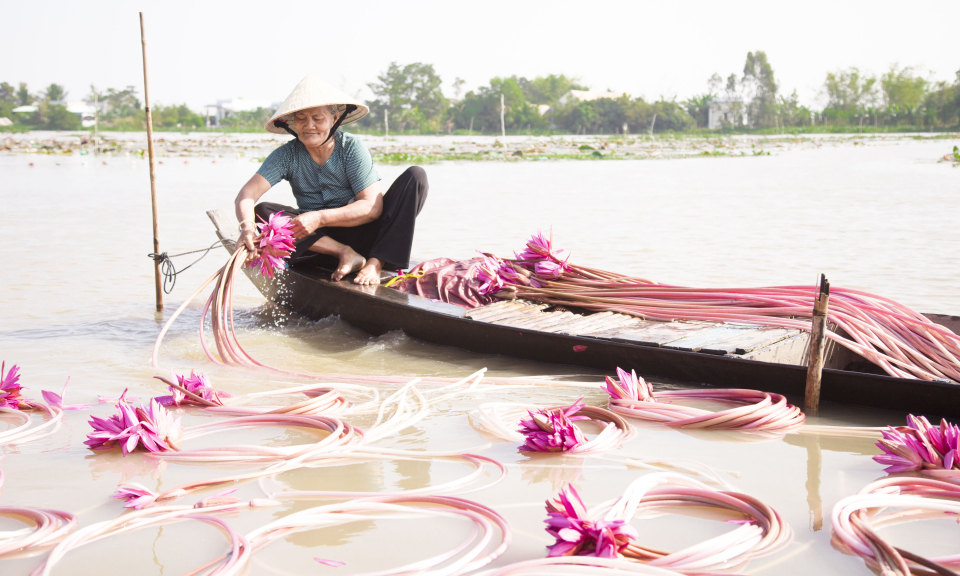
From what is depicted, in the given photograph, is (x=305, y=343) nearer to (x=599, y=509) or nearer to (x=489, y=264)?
(x=489, y=264)

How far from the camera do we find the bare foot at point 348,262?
416cm

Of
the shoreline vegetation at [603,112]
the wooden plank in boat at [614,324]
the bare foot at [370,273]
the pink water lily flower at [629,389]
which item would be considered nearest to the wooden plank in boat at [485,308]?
the wooden plank in boat at [614,324]

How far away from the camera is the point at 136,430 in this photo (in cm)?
239

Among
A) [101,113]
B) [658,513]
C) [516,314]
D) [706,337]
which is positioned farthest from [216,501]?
[101,113]

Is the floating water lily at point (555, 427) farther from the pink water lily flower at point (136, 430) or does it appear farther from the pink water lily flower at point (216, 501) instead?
the pink water lily flower at point (136, 430)

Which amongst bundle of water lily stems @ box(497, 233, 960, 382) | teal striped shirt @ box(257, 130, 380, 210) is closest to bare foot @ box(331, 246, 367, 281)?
teal striped shirt @ box(257, 130, 380, 210)

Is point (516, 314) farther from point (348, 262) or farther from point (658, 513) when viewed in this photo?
point (658, 513)

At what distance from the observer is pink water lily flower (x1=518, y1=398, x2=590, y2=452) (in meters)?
2.35

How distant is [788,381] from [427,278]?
2173mm

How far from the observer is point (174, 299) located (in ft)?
18.9

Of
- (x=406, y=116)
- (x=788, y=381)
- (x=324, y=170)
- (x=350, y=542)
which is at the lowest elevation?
(x=350, y=542)

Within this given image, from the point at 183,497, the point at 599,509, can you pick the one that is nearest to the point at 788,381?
the point at 599,509

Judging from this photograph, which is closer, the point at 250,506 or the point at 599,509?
the point at 599,509

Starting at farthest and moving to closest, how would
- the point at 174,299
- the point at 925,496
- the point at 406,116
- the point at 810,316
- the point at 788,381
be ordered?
the point at 406,116 → the point at 174,299 → the point at 810,316 → the point at 788,381 → the point at 925,496
